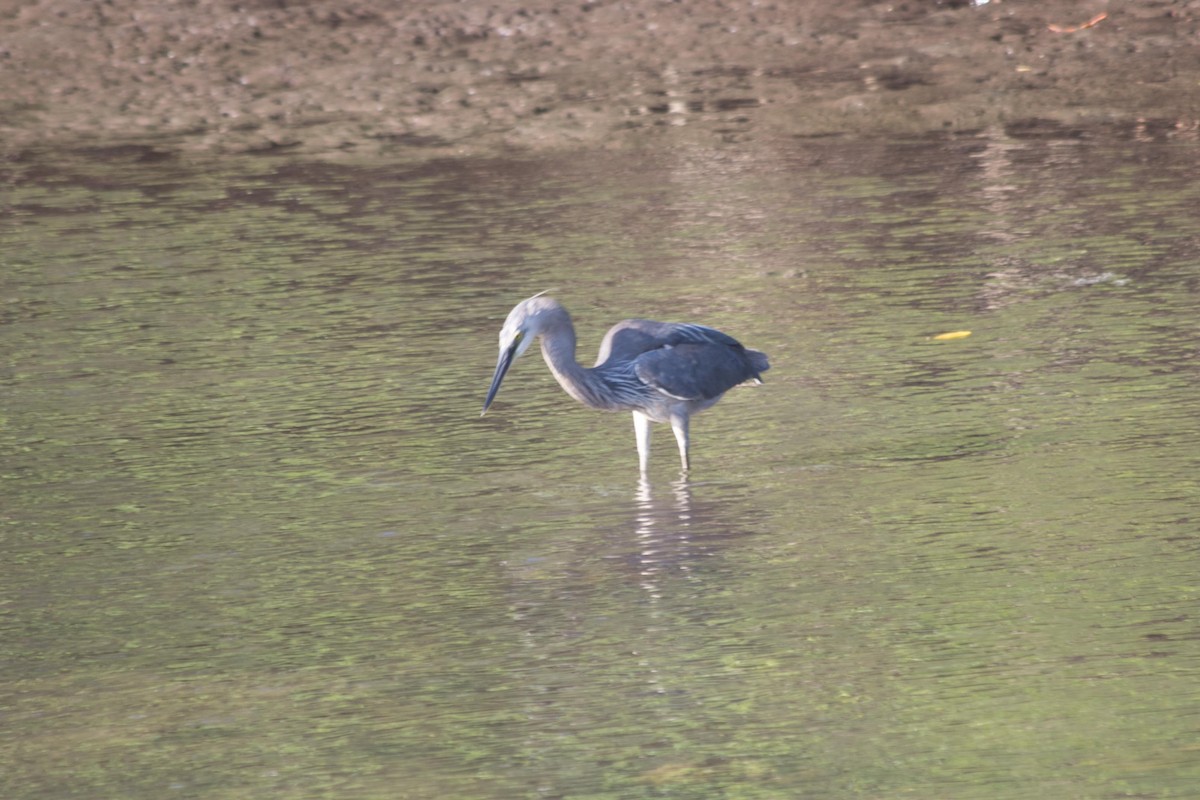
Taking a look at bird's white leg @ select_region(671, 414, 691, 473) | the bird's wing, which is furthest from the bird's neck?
bird's white leg @ select_region(671, 414, 691, 473)

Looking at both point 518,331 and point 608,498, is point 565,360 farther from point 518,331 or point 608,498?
point 608,498

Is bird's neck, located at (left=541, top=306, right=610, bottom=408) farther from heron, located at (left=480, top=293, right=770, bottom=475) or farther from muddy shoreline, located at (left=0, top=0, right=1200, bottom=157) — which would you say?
muddy shoreline, located at (left=0, top=0, right=1200, bottom=157)

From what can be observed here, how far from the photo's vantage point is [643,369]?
8.91 meters

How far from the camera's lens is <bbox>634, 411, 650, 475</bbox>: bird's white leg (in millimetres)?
8945

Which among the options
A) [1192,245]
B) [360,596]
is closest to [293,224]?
[1192,245]

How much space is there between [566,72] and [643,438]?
840 centimetres

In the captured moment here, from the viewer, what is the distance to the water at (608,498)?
5.95 m

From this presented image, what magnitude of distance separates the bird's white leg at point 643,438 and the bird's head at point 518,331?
2.08 ft

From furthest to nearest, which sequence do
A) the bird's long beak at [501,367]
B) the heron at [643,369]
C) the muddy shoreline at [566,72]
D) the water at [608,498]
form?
the muddy shoreline at [566,72]
the heron at [643,369]
the bird's long beak at [501,367]
the water at [608,498]

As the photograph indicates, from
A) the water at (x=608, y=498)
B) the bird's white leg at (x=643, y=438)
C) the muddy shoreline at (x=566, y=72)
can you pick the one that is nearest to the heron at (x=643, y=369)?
the bird's white leg at (x=643, y=438)

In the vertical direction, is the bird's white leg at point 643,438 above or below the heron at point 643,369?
below

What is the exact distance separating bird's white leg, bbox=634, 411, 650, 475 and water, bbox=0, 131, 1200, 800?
0.12 meters

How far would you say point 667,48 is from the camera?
56.5ft

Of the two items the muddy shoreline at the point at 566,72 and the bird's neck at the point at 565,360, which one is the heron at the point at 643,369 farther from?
the muddy shoreline at the point at 566,72
